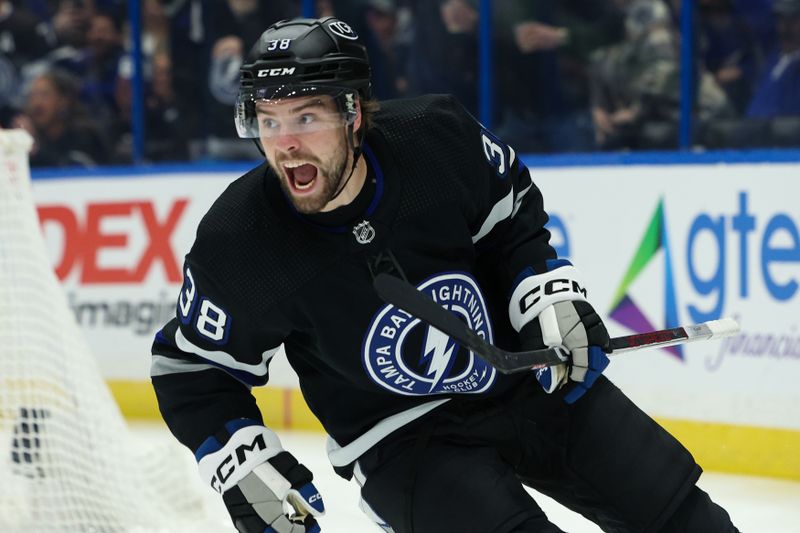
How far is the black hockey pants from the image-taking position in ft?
6.97

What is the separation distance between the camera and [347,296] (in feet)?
7.08

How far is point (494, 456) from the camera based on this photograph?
7.20 ft

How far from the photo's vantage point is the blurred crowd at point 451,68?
4406mm

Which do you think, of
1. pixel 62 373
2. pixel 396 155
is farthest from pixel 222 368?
pixel 62 373

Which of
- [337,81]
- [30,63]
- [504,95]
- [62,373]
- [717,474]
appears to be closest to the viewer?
[337,81]

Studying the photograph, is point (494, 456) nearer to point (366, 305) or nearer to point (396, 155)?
point (366, 305)

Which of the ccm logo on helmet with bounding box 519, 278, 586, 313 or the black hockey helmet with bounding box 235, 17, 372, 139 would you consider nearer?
the black hockey helmet with bounding box 235, 17, 372, 139

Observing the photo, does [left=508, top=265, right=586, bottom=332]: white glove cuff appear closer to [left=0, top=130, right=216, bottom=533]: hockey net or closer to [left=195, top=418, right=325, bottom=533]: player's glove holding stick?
[left=195, top=418, right=325, bottom=533]: player's glove holding stick

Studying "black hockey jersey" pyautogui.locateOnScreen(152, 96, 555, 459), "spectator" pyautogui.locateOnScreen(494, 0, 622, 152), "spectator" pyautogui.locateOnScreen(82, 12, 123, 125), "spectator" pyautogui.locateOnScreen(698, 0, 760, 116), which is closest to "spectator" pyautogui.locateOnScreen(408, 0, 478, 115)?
"spectator" pyautogui.locateOnScreen(494, 0, 622, 152)

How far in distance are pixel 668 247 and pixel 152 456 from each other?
1.62m

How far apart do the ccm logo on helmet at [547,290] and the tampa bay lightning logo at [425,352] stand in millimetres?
91

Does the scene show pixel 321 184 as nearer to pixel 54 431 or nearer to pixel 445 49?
pixel 54 431

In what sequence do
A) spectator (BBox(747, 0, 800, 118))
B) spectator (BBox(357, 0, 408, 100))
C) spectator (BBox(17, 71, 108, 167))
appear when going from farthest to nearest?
spectator (BBox(17, 71, 108, 167)), spectator (BBox(357, 0, 408, 100)), spectator (BBox(747, 0, 800, 118))

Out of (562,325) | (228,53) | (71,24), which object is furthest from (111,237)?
(562,325)
